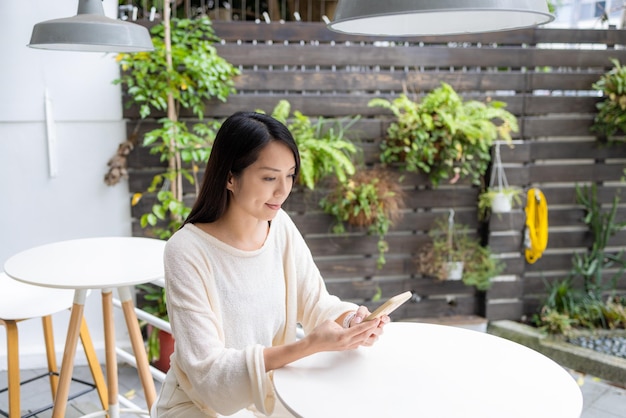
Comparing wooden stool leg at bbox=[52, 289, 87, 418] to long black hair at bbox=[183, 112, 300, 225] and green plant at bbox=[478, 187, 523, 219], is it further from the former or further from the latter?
green plant at bbox=[478, 187, 523, 219]

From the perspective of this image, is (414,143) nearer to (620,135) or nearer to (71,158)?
(620,135)

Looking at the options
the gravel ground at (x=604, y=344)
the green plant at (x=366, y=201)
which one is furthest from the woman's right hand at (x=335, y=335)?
the gravel ground at (x=604, y=344)

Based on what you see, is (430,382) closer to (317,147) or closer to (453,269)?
(317,147)

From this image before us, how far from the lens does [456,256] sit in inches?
154

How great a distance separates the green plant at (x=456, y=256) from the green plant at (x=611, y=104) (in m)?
1.06

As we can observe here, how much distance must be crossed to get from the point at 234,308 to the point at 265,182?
32 centimetres

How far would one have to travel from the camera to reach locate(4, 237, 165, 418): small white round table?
2.09 m

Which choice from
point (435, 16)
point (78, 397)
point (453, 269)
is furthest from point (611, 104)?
point (78, 397)

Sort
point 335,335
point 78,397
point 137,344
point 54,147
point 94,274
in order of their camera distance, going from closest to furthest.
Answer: point 335,335 → point 94,274 → point 137,344 → point 78,397 → point 54,147

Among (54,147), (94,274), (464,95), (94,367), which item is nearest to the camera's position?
(94,274)

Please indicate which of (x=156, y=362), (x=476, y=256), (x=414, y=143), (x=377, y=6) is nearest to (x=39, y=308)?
(x=156, y=362)

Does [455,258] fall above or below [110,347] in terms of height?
below

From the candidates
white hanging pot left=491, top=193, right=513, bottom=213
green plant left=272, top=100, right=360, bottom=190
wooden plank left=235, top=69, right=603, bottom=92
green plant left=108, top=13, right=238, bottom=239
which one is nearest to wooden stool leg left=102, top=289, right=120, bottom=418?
green plant left=108, top=13, right=238, bottom=239

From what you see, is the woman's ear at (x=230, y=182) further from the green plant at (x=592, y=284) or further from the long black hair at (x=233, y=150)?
the green plant at (x=592, y=284)
